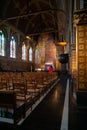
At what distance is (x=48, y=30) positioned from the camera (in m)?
30.8

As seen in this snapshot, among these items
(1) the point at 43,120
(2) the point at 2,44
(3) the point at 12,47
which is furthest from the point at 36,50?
(1) the point at 43,120

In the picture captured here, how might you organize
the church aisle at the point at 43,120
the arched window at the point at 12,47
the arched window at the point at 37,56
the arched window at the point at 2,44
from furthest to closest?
the arched window at the point at 37,56
the arched window at the point at 12,47
the arched window at the point at 2,44
the church aisle at the point at 43,120

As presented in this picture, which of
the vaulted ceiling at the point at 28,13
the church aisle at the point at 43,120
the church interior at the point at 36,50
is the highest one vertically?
the vaulted ceiling at the point at 28,13

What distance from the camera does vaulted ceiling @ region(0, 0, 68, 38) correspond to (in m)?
17.9

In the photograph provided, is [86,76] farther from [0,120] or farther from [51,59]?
[51,59]

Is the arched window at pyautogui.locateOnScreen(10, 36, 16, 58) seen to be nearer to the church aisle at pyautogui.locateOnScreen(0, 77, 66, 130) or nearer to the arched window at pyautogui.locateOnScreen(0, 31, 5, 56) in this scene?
the arched window at pyautogui.locateOnScreen(0, 31, 5, 56)

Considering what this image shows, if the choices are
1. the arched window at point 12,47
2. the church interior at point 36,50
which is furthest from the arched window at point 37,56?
the arched window at point 12,47

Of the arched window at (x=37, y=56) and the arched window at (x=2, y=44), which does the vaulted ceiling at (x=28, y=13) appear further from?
the arched window at (x=37, y=56)

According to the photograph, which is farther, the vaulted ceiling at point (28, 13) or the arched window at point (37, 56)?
the arched window at point (37, 56)

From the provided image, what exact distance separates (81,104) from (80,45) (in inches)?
84.1

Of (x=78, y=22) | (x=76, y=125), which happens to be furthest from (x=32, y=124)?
(x=78, y=22)

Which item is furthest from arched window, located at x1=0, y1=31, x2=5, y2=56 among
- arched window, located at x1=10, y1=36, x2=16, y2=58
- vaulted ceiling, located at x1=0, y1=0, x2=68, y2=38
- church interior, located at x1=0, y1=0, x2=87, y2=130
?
arched window, located at x1=10, y1=36, x2=16, y2=58

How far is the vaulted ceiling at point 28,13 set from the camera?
17866mm

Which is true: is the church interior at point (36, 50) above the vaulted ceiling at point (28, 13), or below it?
below
